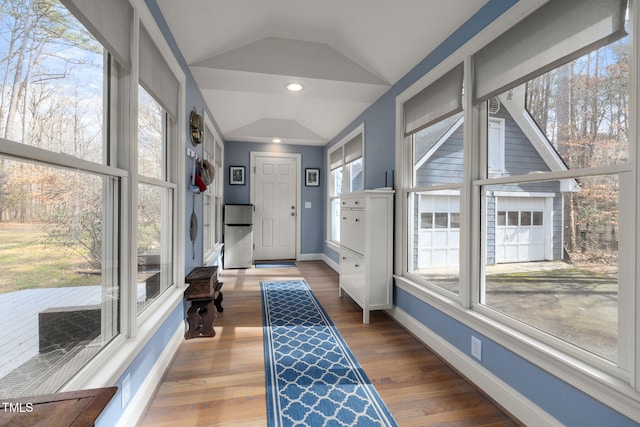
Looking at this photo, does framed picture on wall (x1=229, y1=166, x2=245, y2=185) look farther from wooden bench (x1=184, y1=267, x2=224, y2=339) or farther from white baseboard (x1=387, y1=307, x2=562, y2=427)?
white baseboard (x1=387, y1=307, x2=562, y2=427)

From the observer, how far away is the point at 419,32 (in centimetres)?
208

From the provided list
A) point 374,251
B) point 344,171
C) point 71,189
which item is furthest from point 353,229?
point 71,189

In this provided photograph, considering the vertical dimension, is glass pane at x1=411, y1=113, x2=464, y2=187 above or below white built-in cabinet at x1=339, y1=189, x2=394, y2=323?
above

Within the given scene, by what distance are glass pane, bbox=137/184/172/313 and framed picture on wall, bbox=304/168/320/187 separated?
3.51 m

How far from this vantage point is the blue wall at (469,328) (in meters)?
1.21

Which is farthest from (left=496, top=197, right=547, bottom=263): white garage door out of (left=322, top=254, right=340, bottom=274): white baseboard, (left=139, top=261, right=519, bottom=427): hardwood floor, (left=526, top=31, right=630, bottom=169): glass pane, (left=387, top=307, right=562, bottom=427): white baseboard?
(left=322, top=254, right=340, bottom=274): white baseboard

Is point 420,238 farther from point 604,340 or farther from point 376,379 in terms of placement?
point 604,340

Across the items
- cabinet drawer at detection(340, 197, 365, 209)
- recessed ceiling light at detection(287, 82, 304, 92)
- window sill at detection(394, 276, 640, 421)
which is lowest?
window sill at detection(394, 276, 640, 421)

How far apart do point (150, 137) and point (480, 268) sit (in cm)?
223

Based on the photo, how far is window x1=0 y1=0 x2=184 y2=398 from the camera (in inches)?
32.2

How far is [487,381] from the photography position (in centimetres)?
165

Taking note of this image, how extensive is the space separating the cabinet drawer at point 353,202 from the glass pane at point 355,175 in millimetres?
828

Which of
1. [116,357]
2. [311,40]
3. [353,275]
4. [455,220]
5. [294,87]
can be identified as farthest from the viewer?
[353,275]

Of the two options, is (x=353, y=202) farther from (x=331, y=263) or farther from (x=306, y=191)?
(x=306, y=191)
